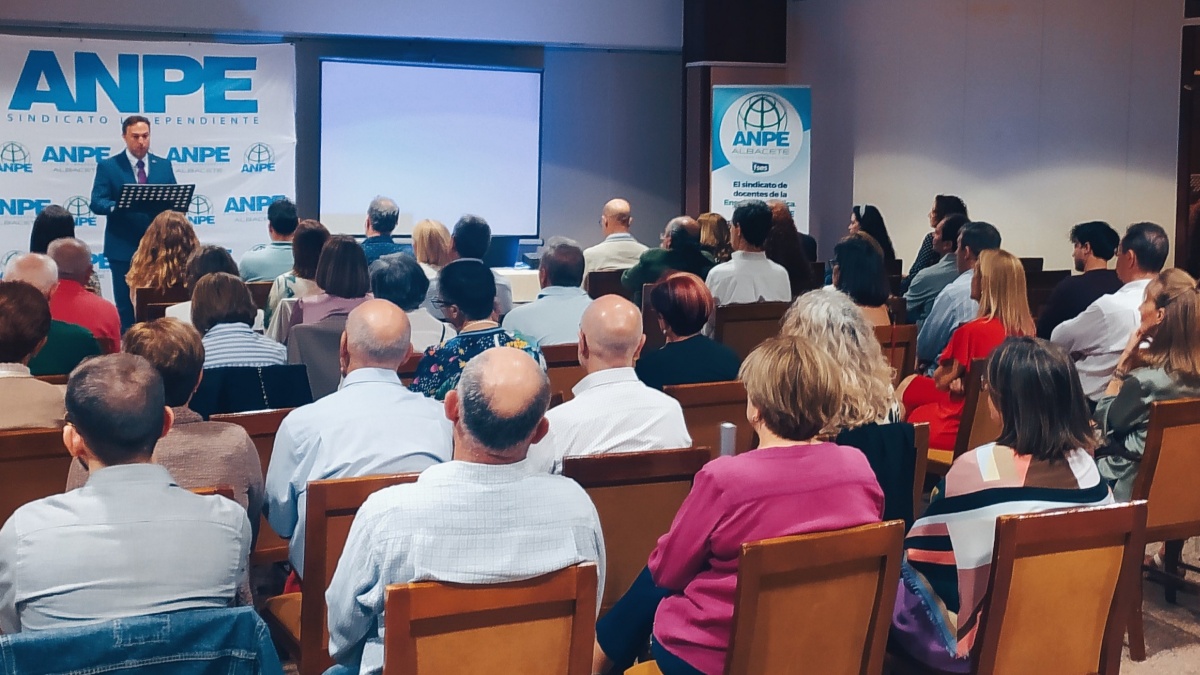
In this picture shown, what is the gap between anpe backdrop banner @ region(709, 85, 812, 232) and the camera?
10.2 meters

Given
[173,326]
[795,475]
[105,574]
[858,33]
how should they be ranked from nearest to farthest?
[105,574], [795,475], [173,326], [858,33]

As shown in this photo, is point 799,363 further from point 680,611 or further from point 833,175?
point 833,175

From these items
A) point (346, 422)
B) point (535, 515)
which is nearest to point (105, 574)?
point (535, 515)

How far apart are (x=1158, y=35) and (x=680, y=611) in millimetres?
7245

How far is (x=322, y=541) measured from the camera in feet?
8.49

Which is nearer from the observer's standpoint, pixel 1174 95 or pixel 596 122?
pixel 1174 95

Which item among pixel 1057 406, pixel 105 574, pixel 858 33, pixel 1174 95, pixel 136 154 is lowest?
pixel 105 574

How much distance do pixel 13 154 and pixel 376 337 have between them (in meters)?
6.66

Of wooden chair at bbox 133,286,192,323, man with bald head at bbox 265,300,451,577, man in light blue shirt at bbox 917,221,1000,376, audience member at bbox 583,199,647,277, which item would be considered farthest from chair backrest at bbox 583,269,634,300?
man with bald head at bbox 265,300,451,577

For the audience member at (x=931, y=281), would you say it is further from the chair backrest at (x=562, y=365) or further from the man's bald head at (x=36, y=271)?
the man's bald head at (x=36, y=271)

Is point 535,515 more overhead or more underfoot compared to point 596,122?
more underfoot

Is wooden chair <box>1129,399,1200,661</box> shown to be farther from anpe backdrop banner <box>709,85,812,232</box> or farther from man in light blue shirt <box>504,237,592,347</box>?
anpe backdrop banner <box>709,85,812,232</box>

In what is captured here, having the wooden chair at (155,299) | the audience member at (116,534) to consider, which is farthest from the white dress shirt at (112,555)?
the wooden chair at (155,299)

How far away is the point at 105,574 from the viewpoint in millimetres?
2053
